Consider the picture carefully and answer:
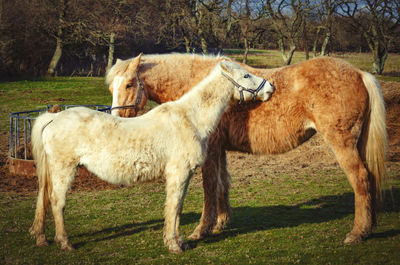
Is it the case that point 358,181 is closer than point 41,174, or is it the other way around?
point 41,174

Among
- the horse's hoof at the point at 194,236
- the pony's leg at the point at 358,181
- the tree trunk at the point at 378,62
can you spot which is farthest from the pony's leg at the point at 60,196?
the tree trunk at the point at 378,62

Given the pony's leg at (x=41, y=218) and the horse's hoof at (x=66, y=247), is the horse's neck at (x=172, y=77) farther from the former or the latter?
the horse's hoof at (x=66, y=247)

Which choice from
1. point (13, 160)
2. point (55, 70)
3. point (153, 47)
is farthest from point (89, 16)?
point (13, 160)

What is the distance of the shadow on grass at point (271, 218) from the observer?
599cm

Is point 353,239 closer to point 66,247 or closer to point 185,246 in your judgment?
point 185,246

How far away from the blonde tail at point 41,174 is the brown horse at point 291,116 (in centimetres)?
123

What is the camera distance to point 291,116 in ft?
19.3

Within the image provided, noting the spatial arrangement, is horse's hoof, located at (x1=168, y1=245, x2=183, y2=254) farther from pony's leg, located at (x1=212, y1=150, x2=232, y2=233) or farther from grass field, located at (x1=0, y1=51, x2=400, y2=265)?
pony's leg, located at (x1=212, y1=150, x2=232, y2=233)

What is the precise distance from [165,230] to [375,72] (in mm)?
30177

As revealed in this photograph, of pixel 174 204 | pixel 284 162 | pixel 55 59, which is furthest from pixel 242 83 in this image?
pixel 55 59

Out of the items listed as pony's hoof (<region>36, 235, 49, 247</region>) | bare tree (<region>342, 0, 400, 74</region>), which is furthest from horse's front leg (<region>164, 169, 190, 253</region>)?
bare tree (<region>342, 0, 400, 74</region>)

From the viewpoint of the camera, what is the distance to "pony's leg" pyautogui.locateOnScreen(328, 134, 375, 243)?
5500 millimetres

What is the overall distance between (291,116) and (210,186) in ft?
5.51

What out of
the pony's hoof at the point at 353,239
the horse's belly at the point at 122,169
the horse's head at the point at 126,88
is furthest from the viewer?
the horse's head at the point at 126,88
